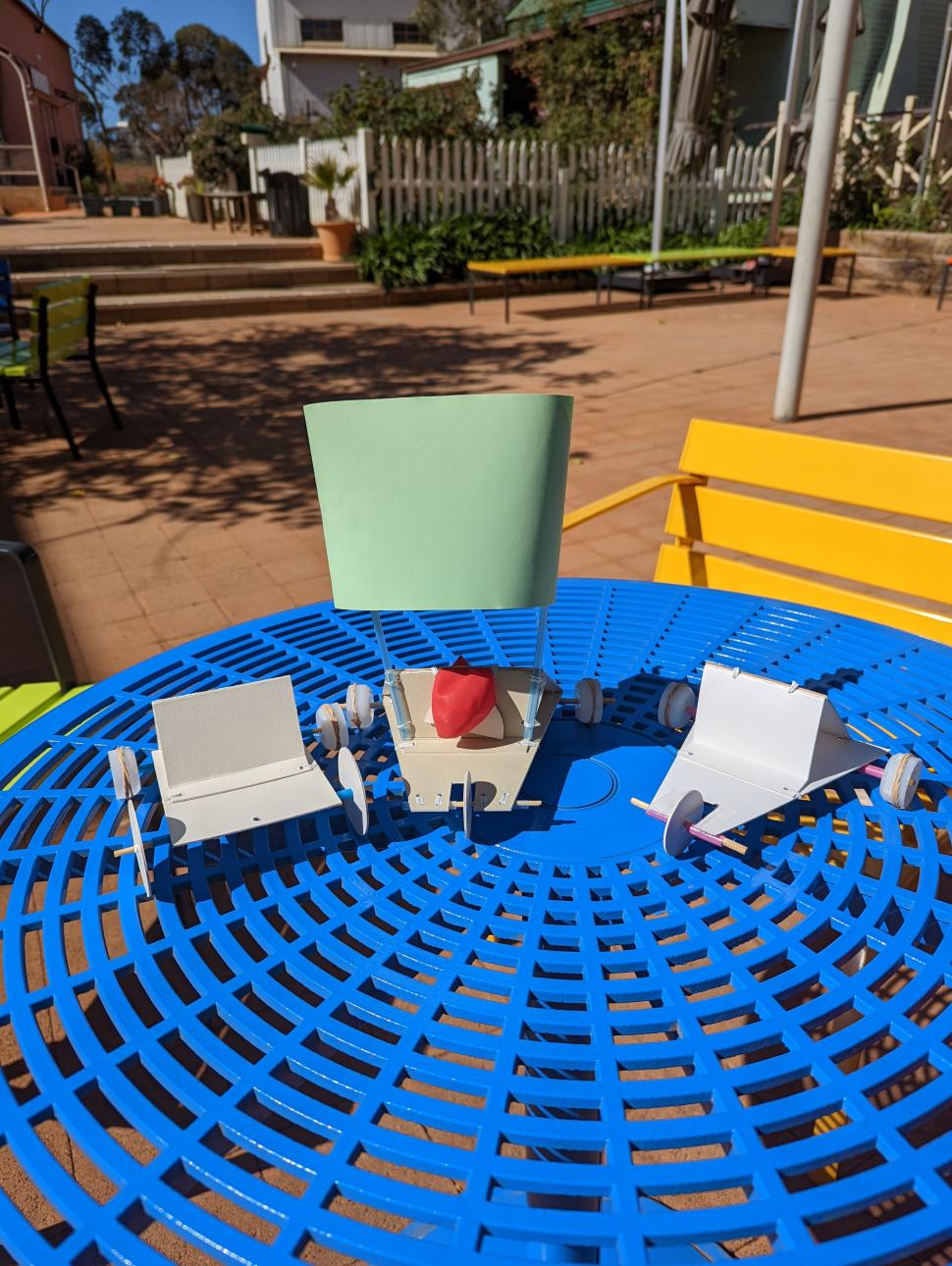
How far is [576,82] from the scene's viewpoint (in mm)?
18609

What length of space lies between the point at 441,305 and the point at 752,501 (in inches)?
454

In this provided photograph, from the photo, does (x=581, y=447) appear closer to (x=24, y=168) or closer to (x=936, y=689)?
(x=936, y=689)

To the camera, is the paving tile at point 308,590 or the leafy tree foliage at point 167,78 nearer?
the paving tile at point 308,590

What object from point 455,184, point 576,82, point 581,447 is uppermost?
point 576,82

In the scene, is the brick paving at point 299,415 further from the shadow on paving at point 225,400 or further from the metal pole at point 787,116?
the metal pole at point 787,116

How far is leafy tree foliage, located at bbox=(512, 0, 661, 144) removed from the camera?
56.7ft

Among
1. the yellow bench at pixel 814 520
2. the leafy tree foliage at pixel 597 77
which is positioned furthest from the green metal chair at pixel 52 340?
the leafy tree foliage at pixel 597 77

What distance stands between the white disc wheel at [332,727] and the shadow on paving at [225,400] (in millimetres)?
3790

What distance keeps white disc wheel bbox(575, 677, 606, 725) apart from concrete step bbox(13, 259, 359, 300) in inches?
479

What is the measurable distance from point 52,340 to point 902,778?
5.98m

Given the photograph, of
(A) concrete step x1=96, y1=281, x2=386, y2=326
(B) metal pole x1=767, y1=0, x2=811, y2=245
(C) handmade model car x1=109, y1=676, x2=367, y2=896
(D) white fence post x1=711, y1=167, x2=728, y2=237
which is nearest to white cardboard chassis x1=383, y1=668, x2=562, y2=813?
(C) handmade model car x1=109, y1=676, x2=367, y2=896

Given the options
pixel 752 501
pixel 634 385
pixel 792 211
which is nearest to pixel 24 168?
pixel 792 211

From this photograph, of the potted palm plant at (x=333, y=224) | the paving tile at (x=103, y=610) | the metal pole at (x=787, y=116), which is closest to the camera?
the paving tile at (x=103, y=610)

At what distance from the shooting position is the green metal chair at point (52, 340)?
5.70 metres
